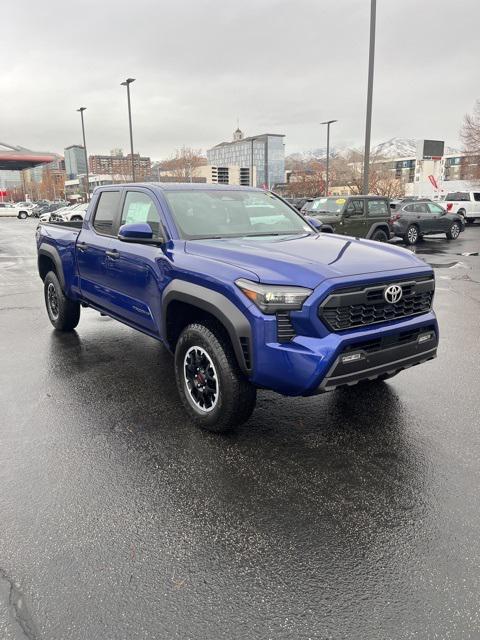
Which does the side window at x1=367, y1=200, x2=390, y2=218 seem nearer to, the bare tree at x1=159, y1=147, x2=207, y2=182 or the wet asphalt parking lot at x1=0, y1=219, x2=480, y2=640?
the wet asphalt parking lot at x1=0, y1=219, x2=480, y2=640

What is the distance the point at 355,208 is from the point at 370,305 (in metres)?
12.0

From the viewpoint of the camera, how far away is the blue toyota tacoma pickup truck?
323cm

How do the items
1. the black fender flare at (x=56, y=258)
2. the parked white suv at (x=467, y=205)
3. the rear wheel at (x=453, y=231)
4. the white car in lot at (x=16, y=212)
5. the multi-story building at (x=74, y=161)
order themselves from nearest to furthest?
1. the black fender flare at (x=56, y=258)
2. the rear wheel at (x=453, y=231)
3. the parked white suv at (x=467, y=205)
4. the white car in lot at (x=16, y=212)
5. the multi-story building at (x=74, y=161)

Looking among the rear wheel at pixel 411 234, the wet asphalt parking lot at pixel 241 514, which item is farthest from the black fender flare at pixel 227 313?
the rear wheel at pixel 411 234

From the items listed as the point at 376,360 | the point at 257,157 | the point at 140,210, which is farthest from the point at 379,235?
the point at 257,157

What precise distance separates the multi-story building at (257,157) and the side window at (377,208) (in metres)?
96.6

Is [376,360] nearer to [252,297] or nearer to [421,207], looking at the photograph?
[252,297]

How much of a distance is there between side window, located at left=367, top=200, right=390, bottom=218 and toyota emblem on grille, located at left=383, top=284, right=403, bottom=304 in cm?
1205

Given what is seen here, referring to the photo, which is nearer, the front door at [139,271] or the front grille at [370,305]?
the front grille at [370,305]

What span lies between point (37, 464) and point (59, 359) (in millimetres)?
2410

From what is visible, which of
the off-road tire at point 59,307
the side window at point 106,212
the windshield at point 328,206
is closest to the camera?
the side window at point 106,212

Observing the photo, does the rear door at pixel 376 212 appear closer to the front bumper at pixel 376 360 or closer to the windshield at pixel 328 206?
the windshield at pixel 328 206

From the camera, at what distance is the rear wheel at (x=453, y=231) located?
20.7m

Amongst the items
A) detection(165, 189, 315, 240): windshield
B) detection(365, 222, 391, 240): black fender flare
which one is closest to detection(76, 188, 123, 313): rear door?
detection(165, 189, 315, 240): windshield
